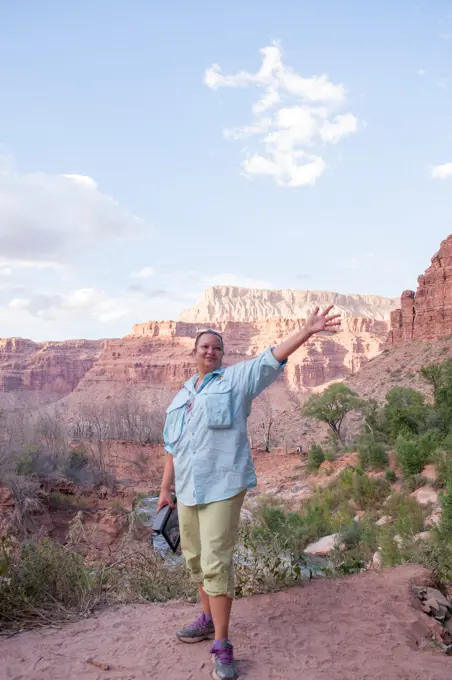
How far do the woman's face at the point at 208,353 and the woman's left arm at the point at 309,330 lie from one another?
429mm

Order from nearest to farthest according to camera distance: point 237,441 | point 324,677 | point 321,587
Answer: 1. point 324,677
2. point 237,441
3. point 321,587

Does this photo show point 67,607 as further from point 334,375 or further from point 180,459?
point 334,375

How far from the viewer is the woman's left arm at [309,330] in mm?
3107

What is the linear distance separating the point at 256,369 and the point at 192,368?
81.0 meters

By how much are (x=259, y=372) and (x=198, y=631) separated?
1.65m

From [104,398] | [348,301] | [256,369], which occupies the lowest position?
[104,398]

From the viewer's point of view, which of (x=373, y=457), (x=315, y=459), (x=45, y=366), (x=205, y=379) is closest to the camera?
(x=205, y=379)

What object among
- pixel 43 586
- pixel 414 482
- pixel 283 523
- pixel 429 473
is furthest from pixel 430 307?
pixel 43 586

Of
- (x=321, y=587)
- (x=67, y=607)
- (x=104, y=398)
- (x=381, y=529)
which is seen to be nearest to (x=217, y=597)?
(x=321, y=587)

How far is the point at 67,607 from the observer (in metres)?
4.36

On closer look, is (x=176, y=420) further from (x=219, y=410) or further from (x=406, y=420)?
(x=406, y=420)

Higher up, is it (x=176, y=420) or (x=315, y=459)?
(x=176, y=420)

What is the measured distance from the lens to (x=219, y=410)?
10.4 feet

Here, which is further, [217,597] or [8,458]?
[8,458]
